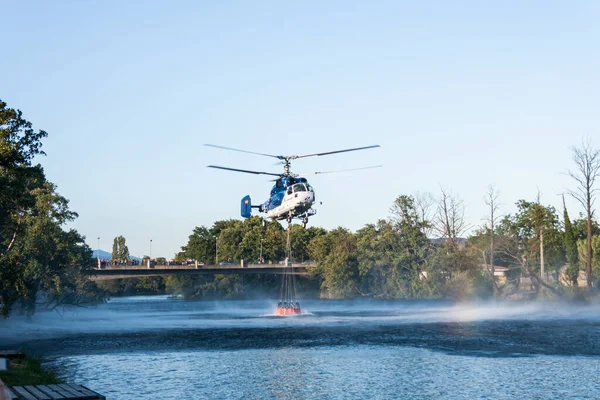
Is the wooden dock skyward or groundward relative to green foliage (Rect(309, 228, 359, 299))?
groundward

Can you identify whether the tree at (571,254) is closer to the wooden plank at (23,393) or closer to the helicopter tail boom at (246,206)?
the helicopter tail boom at (246,206)

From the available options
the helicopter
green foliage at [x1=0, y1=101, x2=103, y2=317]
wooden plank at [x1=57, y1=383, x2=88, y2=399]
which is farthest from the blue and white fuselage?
wooden plank at [x1=57, y1=383, x2=88, y2=399]

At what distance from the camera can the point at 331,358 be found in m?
50.6

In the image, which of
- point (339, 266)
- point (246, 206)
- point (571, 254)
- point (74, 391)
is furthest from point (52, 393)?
point (339, 266)

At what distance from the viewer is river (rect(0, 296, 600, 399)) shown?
123 feet

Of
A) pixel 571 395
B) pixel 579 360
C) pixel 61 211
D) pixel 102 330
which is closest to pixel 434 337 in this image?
pixel 579 360

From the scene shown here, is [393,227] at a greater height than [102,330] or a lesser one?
greater

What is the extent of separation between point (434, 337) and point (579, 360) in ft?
64.9

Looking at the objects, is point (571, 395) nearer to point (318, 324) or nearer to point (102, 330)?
point (318, 324)

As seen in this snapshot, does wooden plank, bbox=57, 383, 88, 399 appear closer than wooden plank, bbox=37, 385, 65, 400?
No

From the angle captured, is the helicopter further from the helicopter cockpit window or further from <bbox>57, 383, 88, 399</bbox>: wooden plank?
<bbox>57, 383, 88, 399</bbox>: wooden plank

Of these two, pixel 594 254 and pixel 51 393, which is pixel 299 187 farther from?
pixel 594 254

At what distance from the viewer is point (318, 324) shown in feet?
279

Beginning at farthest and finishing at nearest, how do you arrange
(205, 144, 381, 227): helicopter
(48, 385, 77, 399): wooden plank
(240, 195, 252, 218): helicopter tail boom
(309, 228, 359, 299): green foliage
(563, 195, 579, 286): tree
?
(309, 228, 359, 299): green foliage, (563, 195, 579, 286): tree, (240, 195, 252, 218): helicopter tail boom, (205, 144, 381, 227): helicopter, (48, 385, 77, 399): wooden plank
